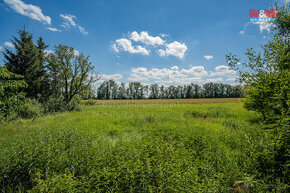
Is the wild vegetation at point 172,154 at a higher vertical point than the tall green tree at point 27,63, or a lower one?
lower

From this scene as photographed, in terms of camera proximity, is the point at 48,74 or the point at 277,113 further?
the point at 48,74

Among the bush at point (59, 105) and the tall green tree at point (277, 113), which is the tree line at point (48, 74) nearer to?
the bush at point (59, 105)

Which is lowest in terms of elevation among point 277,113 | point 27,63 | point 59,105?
point 59,105

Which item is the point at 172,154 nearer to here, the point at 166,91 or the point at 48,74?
the point at 48,74

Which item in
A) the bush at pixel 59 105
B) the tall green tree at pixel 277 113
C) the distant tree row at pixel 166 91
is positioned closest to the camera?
the tall green tree at pixel 277 113

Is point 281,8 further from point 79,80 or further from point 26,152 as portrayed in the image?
point 79,80

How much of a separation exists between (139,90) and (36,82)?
242 feet

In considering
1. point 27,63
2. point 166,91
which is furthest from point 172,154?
point 166,91

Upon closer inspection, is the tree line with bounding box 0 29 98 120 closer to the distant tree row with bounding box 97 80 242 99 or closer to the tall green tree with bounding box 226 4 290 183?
the tall green tree with bounding box 226 4 290 183

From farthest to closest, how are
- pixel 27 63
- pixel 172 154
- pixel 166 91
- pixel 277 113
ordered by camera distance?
pixel 166 91, pixel 27 63, pixel 172 154, pixel 277 113

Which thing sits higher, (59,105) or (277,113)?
(277,113)

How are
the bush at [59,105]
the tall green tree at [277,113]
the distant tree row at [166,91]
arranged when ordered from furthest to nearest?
the distant tree row at [166,91]
the bush at [59,105]
the tall green tree at [277,113]

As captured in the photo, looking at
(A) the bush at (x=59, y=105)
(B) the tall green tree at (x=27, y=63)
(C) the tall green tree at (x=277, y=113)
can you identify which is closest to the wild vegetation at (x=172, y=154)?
(C) the tall green tree at (x=277, y=113)

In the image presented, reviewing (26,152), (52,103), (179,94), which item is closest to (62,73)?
(52,103)
